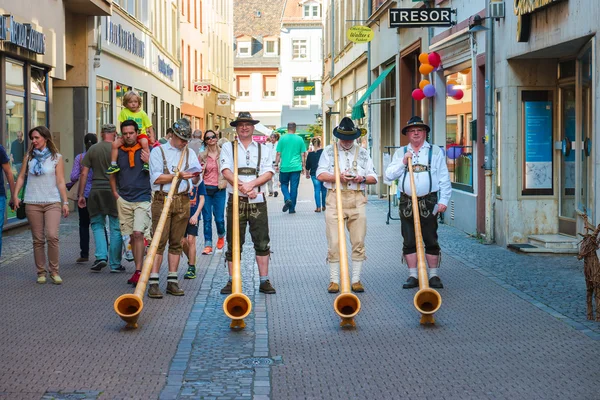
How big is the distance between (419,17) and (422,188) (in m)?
6.55

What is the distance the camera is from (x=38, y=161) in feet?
36.1

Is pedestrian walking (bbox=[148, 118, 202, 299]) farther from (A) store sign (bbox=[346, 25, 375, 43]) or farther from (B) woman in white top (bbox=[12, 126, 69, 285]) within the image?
(A) store sign (bbox=[346, 25, 375, 43])

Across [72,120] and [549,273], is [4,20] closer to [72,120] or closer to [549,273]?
[72,120]

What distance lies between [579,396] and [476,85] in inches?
420

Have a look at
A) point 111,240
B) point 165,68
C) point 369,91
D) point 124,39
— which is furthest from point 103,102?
point 111,240

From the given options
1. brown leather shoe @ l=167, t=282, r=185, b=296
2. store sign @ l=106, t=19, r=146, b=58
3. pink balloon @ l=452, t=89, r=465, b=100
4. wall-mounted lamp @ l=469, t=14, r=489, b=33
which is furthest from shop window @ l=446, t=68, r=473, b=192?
store sign @ l=106, t=19, r=146, b=58

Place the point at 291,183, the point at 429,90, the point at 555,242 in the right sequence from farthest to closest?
the point at 291,183, the point at 429,90, the point at 555,242

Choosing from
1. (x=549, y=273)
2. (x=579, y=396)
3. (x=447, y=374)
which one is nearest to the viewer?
(x=579, y=396)

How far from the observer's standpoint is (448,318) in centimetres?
872

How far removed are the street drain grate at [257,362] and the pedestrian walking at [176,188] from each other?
295 cm

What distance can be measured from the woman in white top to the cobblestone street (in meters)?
0.39

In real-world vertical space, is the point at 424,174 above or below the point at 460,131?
below

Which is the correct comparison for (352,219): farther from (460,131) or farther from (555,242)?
(460,131)

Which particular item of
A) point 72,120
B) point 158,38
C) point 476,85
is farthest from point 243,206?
point 158,38
